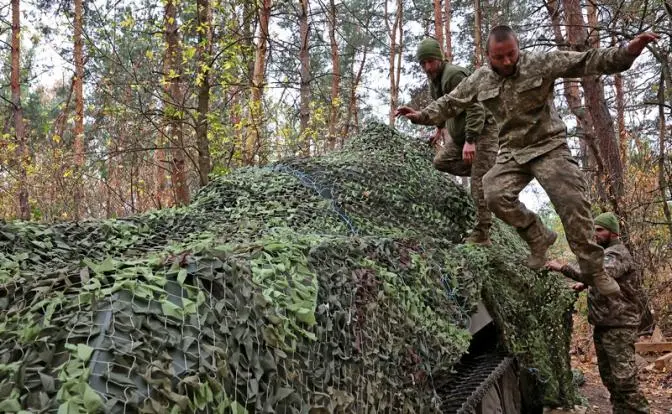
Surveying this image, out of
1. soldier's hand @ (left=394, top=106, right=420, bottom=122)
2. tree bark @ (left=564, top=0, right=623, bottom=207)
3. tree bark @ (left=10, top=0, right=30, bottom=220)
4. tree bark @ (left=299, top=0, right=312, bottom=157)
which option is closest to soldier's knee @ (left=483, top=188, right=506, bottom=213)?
soldier's hand @ (left=394, top=106, right=420, bottom=122)

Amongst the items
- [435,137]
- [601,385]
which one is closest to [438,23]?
[601,385]

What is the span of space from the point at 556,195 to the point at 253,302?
326cm

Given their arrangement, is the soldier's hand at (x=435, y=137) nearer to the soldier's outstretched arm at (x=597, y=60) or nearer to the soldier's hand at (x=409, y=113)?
the soldier's hand at (x=409, y=113)

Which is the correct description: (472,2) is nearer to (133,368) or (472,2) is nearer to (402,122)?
(402,122)

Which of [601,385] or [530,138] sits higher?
[530,138]

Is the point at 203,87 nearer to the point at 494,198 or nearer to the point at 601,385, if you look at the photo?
the point at 494,198

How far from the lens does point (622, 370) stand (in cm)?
592

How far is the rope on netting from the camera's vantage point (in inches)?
176

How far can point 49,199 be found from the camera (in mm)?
12195

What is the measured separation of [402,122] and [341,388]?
27.6m

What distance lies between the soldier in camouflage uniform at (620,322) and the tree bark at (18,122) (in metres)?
10.7

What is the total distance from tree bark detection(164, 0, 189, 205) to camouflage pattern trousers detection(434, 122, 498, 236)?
4.09m

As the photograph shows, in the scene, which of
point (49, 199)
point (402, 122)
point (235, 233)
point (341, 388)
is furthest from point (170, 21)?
point (402, 122)

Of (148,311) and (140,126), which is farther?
(140,126)
